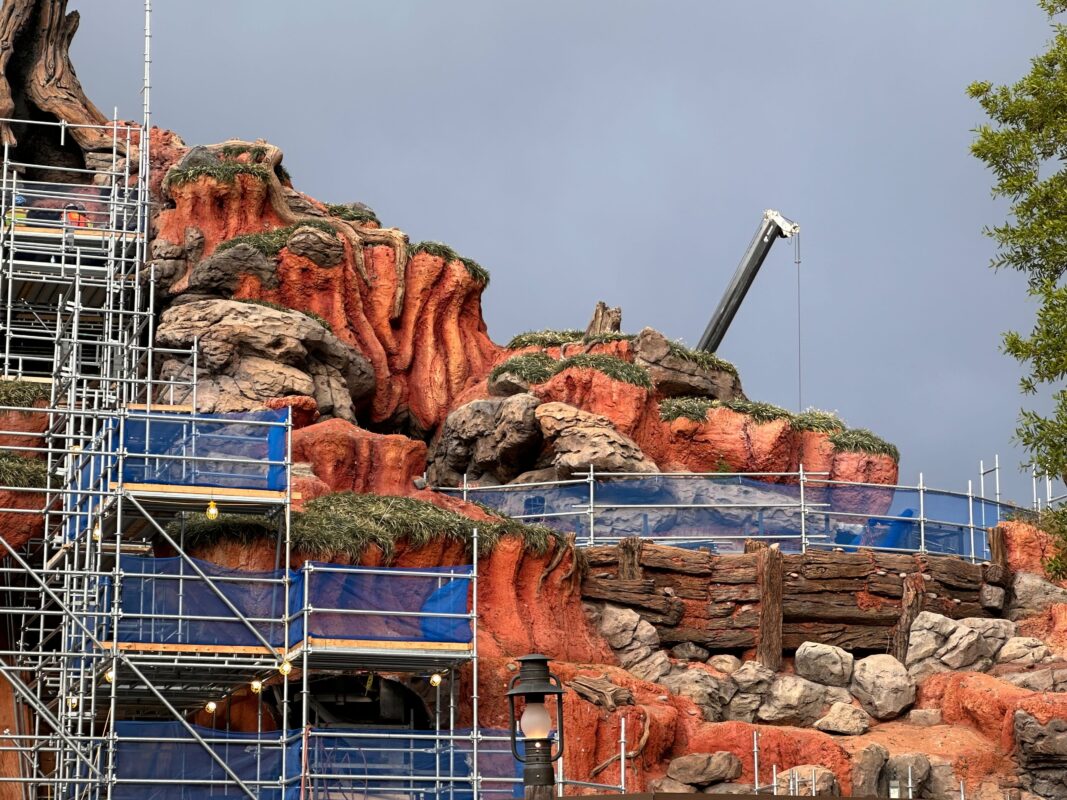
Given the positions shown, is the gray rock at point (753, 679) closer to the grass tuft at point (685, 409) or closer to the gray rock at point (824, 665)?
the gray rock at point (824, 665)

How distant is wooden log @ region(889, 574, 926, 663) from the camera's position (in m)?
34.5

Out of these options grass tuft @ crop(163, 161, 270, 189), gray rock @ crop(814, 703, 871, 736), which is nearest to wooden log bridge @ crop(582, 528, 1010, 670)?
gray rock @ crop(814, 703, 871, 736)

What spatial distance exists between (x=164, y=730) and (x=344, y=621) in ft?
8.72

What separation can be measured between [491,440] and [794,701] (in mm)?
7658

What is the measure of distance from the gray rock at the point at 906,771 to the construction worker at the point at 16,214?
1702 cm

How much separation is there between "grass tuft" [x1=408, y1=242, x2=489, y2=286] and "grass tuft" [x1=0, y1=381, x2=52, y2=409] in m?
10.1

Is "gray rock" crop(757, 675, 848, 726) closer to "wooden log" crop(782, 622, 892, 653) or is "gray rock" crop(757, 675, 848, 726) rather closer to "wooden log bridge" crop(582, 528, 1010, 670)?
"wooden log bridge" crop(582, 528, 1010, 670)

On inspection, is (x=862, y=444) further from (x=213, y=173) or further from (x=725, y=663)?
(x=213, y=173)

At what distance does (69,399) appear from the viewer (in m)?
30.9

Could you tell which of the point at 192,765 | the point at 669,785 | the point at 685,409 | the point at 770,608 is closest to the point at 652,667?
the point at 770,608

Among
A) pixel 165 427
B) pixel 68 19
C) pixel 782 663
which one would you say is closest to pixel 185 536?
pixel 165 427

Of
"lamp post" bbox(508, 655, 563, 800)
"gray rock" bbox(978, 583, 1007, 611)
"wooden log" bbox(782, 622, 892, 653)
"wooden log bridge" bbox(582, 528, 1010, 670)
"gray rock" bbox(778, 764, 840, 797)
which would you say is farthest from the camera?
"gray rock" bbox(978, 583, 1007, 611)

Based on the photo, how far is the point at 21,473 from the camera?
3069 centimetres

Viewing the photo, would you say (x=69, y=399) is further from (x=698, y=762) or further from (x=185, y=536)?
(x=698, y=762)
